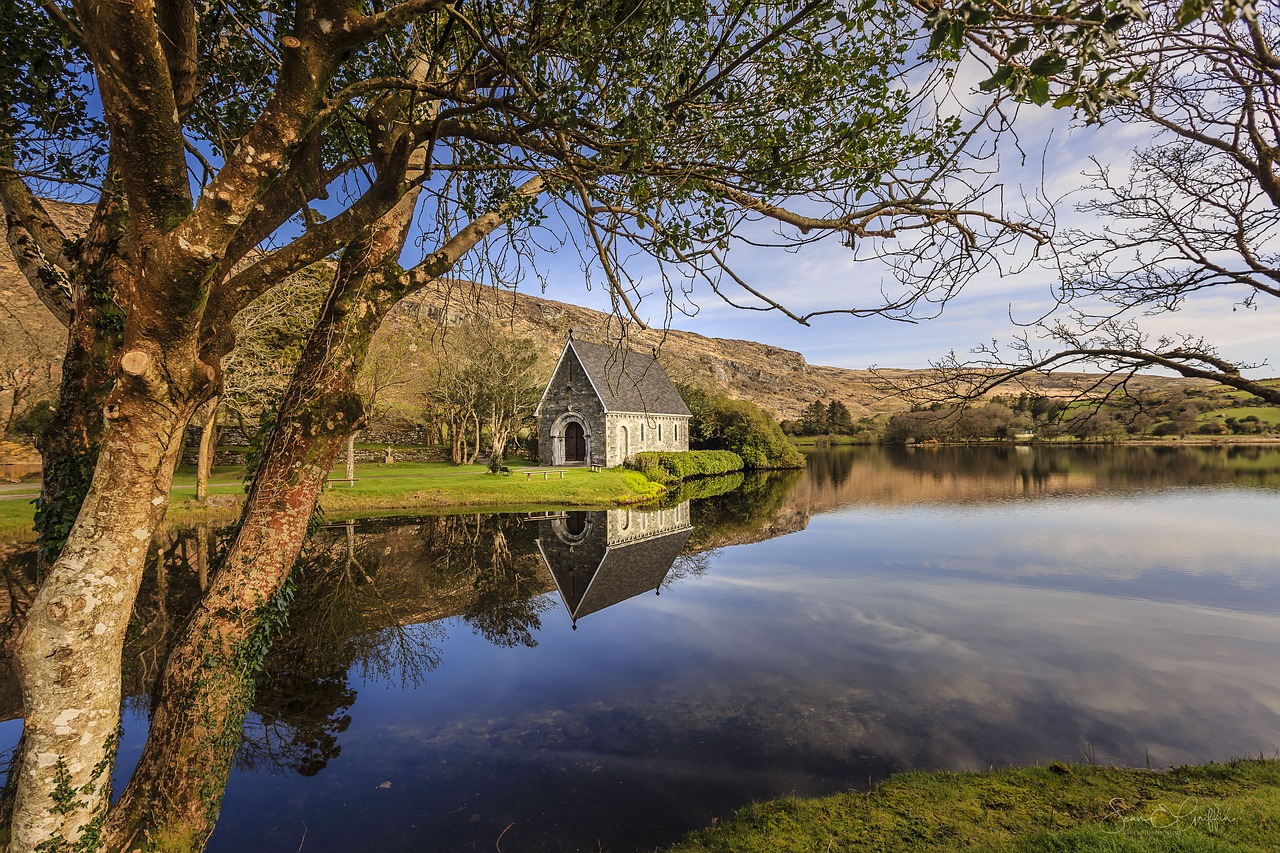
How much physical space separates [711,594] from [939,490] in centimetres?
2712

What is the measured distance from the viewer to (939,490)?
1364 inches

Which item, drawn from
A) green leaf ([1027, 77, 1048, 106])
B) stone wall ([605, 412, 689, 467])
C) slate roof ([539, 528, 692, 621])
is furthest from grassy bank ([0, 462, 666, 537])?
green leaf ([1027, 77, 1048, 106])

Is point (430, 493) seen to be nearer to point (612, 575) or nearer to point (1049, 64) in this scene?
point (612, 575)

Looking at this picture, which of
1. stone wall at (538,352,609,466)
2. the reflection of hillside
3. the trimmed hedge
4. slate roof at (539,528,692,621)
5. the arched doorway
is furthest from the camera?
the arched doorway

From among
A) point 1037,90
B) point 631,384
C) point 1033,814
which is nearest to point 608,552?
point 1033,814

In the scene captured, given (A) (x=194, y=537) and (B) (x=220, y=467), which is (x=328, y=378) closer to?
(A) (x=194, y=537)

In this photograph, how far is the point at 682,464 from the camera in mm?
38906

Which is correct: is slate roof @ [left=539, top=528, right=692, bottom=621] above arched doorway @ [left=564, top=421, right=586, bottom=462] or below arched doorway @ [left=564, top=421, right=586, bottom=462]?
below

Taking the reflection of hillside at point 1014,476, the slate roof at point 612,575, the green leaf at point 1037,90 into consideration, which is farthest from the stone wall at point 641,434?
the green leaf at point 1037,90

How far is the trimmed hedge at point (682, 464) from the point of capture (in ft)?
115

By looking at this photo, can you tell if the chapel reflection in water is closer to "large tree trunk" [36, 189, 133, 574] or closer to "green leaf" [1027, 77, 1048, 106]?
"large tree trunk" [36, 189, 133, 574]

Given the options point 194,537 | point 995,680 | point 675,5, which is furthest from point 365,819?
point 194,537

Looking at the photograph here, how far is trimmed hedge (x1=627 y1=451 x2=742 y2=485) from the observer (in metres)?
34.9

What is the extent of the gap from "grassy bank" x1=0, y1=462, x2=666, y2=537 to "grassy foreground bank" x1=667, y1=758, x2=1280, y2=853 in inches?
762
